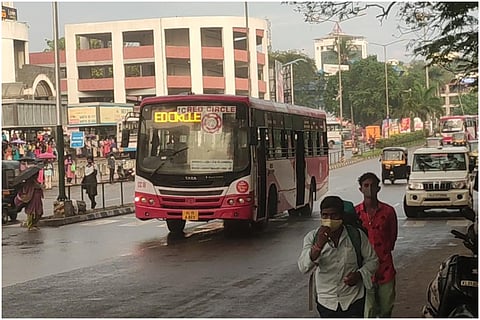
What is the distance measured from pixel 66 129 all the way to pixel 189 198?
2913 centimetres

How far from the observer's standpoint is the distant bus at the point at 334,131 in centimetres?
5784

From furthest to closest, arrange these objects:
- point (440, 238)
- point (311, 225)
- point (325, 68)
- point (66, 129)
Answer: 1. point (325, 68)
2. point (66, 129)
3. point (311, 225)
4. point (440, 238)

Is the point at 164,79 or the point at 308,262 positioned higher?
the point at 164,79

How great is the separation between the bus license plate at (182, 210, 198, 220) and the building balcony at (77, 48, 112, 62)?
27.1m

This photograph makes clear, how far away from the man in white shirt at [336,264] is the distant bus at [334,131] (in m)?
51.4

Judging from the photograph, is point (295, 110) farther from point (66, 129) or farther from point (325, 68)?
point (325, 68)

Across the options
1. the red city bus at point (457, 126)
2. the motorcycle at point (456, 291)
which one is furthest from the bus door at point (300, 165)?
the red city bus at point (457, 126)

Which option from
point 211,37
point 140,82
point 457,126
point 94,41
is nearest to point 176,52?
point 211,37

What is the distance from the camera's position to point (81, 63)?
4628 cm

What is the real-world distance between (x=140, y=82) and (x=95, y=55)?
9.33 feet

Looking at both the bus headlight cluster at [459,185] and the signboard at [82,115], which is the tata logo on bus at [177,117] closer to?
the bus headlight cluster at [459,185]

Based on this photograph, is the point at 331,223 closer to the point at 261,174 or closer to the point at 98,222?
the point at 261,174

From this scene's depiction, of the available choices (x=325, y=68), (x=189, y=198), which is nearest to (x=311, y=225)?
(x=189, y=198)

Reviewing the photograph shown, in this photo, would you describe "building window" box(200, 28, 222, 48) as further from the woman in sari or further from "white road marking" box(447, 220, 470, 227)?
"white road marking" box(447, 220, 470, 227)
